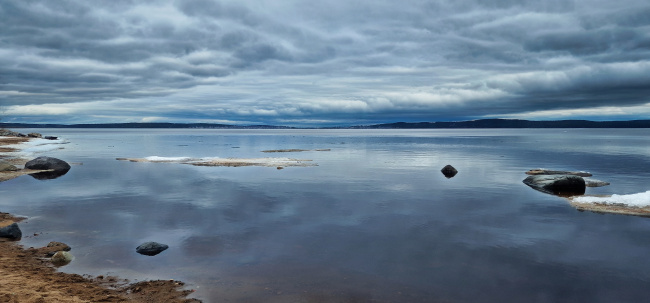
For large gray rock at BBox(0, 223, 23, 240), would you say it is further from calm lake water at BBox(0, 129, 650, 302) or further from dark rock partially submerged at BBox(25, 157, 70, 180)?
dark rock partially submerged at BBox(25, 157, 70, 180)

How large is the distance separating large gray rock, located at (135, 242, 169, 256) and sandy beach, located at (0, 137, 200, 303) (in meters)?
3.00

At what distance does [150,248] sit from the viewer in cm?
1797

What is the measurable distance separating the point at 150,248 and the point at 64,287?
16.5ft

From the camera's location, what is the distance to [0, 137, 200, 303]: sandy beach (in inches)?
471

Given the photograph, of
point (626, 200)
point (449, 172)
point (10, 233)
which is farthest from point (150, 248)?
point (449, 172)

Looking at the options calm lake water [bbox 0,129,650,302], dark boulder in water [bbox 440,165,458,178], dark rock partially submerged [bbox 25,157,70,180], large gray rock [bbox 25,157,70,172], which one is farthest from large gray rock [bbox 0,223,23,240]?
dark boulder in water [bbox 440,165,458,178]

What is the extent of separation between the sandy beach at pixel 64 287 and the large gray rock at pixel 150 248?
9.85 feet

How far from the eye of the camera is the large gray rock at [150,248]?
17734 mm

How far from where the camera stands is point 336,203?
30.8 m

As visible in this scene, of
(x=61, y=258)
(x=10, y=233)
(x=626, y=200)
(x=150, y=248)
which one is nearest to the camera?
(x=61, y=258)

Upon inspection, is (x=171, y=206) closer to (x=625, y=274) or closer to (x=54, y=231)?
(x=54, y=231)

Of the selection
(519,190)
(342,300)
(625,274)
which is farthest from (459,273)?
(519,190)

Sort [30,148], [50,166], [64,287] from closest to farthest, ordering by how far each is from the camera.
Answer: [64,287], [50,166], [30,148]

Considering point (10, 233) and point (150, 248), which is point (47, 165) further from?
point (150, 248)
